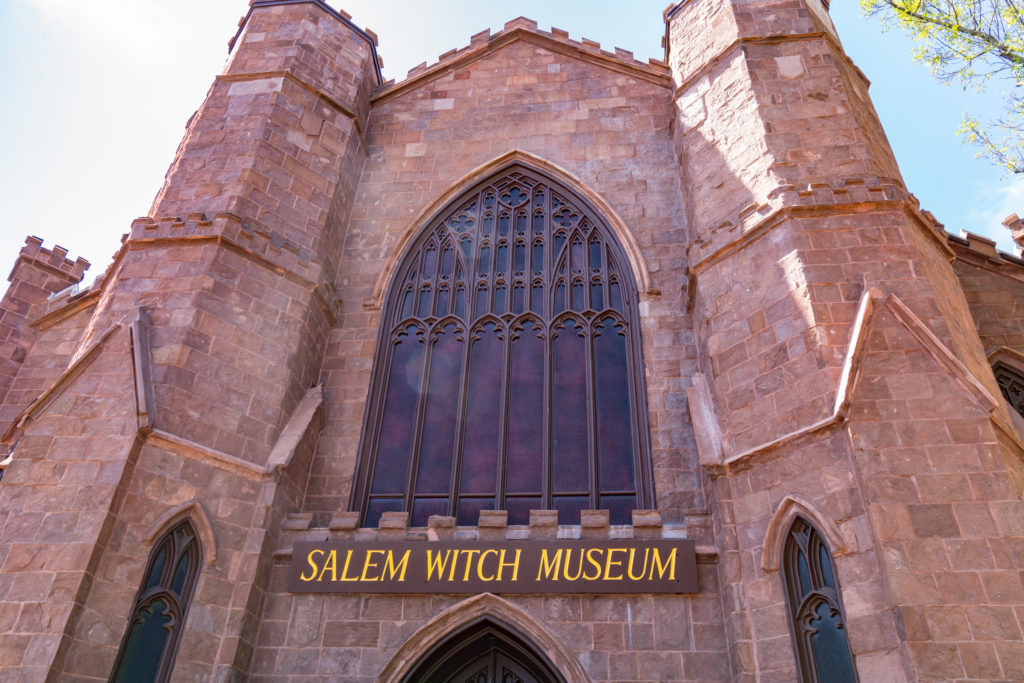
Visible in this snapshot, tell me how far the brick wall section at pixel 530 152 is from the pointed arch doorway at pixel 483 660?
7.12ft

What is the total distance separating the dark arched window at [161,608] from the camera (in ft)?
22.4

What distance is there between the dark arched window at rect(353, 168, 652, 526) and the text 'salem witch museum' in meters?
0.05

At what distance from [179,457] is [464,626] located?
3345 millimetres

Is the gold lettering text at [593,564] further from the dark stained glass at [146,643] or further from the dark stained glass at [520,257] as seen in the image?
the dark stained glass at [520,257]

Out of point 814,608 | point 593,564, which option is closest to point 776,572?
point 814,608

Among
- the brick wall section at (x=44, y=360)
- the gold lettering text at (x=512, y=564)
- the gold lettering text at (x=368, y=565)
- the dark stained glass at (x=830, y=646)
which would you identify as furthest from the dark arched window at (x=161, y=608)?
the dark stained glass at (x=830, y=646)

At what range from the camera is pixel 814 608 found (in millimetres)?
6492

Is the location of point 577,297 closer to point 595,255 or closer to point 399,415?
point 595,255

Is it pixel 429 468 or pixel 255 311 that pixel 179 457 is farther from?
pixel 429 468

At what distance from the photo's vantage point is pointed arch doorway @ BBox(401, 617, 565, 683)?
7.45m

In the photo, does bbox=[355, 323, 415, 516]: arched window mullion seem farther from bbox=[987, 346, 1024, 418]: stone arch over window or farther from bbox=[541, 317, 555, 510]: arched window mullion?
bbox=[987, 346, 1024, 418]: stone arch over window

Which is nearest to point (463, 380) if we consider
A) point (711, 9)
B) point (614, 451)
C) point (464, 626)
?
point (614, 451)

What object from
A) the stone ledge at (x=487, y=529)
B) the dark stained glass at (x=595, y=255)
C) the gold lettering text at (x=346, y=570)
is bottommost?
the gold lettering text at (x=346, y=570)

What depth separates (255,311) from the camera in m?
9.26
